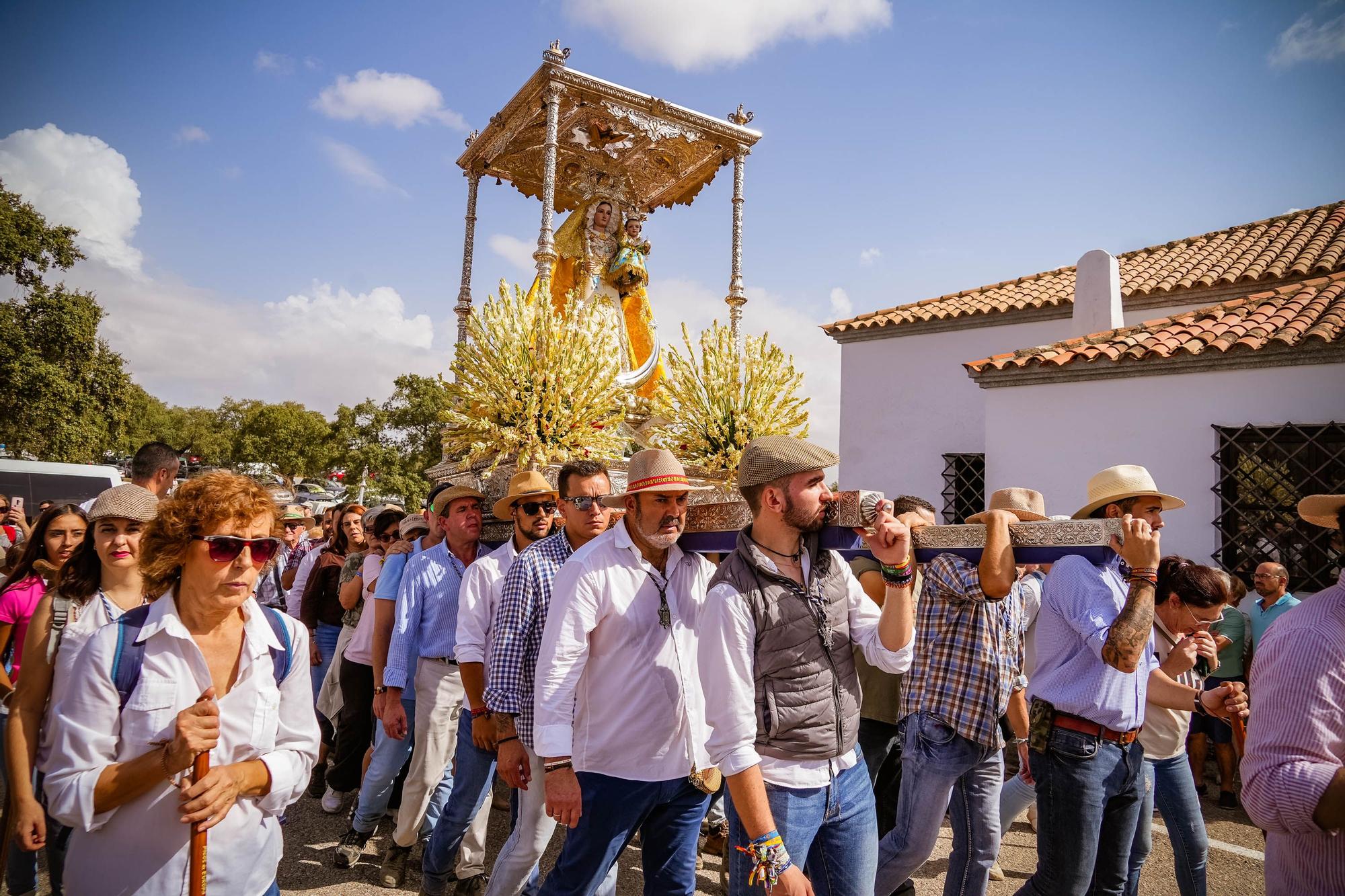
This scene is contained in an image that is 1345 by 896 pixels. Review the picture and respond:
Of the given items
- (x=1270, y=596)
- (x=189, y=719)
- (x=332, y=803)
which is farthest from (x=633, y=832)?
(x=1270, y=596)

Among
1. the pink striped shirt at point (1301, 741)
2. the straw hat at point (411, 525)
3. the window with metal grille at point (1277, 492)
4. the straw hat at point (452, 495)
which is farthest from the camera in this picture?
the window with metal grille at point (1277, 492)

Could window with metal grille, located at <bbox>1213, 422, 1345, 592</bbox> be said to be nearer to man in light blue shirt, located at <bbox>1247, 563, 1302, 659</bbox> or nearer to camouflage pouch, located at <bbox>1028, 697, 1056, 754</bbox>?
man in light blue shirt, located at <bbox>1247, 563, 1302, 659</bbox>

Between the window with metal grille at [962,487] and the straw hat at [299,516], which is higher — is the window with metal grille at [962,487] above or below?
above

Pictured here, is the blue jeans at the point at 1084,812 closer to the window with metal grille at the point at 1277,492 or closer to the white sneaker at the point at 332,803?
the white sneaker at the point at 332,803

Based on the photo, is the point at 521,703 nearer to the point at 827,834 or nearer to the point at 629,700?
the point at 629,700

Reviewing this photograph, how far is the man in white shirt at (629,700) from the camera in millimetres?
2693

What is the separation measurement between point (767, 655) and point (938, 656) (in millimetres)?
1305

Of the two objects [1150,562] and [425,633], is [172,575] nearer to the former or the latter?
[425,633]

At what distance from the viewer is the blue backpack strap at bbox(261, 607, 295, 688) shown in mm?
2234

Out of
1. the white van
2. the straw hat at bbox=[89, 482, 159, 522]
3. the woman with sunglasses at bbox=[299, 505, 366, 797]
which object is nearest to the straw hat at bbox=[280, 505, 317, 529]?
the woman with sunglasses at bbox=[299, 505, 366, 797]

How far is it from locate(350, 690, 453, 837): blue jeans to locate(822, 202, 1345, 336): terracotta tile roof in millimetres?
12192

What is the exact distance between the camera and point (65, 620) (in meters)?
2.87

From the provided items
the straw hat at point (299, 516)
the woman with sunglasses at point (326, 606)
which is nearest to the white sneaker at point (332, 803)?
the woman with sunglasses at point (326, 606)

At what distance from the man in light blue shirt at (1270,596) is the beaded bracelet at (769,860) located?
637cm
